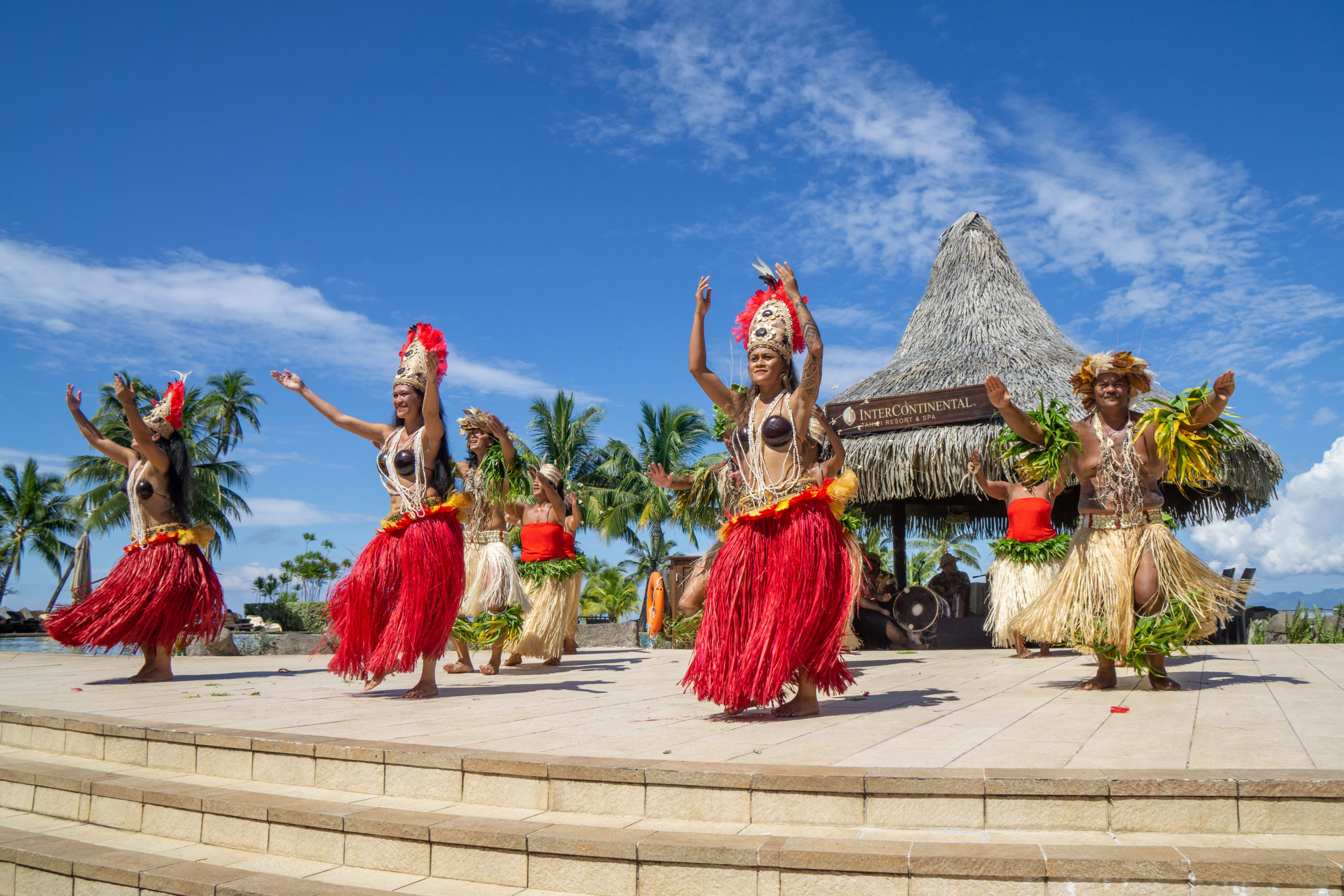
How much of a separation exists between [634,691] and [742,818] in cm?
297

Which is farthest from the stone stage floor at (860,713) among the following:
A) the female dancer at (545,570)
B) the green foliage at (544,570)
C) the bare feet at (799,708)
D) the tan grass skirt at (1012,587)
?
the green foliage at (544,570)

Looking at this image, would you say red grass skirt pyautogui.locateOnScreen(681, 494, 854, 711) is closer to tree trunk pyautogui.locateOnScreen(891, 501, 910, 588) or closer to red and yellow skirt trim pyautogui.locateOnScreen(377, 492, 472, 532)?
red and yellow skirt trim pyautogui.locateOnScreen(377, 492, 472, 532)

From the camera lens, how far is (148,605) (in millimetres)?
6125

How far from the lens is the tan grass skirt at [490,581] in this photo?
257 inches

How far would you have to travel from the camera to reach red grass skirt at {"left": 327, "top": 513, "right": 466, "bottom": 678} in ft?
15.7

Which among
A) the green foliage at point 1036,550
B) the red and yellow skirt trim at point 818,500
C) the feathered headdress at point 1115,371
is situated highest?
the feathered headdress at point 1115,371

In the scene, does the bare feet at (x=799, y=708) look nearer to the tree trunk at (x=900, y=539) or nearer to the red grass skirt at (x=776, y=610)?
the red grass skirt at (x=776, y=610)

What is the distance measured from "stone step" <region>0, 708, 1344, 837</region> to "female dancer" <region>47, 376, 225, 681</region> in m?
3.55

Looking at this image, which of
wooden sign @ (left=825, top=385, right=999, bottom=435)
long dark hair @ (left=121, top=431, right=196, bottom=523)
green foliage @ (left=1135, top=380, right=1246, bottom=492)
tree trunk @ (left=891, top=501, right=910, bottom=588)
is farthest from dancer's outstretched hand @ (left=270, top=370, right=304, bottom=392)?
tree trunk @ (left=891, top=501, right=910, bottom=588)

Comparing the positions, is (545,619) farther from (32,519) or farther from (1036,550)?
(32,519)

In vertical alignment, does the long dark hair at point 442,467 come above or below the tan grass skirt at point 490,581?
above

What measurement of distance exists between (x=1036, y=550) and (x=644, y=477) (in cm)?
2012

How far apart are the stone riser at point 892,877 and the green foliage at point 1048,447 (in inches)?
115

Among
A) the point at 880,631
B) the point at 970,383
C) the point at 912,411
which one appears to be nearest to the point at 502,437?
the point at 880,631
